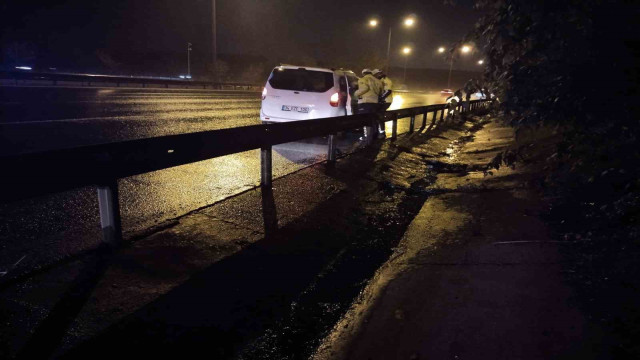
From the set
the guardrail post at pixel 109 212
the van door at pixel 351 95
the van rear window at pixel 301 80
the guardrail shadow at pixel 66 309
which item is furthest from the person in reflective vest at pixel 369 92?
the guardrail shadow at pixel 66 309

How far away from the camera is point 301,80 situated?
35.7 feet

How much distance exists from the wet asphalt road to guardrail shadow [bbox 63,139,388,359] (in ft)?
4.01

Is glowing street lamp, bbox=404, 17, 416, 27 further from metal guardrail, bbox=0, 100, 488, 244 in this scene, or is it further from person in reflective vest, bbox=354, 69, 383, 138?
Result: metal guardrail, bbox=0, 100, 488, 244

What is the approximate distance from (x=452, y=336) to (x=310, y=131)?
4975mm

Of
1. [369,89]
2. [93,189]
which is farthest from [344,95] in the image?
[93,189]

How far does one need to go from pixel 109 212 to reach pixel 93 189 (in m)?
2.52

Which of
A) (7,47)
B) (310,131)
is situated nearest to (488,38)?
(310,131)

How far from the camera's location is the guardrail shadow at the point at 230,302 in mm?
2637

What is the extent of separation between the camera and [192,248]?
3.96 metres

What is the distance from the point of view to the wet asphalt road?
13.5ft

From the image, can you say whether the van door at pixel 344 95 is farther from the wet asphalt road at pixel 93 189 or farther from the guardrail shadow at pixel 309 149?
the wet asphalt road at pixel 93 189

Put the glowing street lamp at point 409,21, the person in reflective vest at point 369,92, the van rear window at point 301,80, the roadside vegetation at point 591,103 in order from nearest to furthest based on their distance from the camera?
1. the roadside vegetation at point 591,103
2. the van rear window at point 301,80
3. the person in reflective vest at point 369,92
4. the glowing street lamp at point 409,21

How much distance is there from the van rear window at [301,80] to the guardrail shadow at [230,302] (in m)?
6.46

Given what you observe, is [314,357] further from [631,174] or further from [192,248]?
[631,174]
